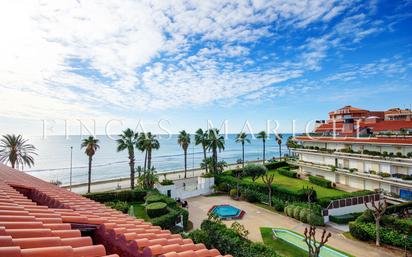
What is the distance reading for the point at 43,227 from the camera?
4.43m

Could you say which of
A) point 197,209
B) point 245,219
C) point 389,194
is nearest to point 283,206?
point 245,219

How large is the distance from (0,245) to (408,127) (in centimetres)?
4957

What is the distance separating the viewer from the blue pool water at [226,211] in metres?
32.4

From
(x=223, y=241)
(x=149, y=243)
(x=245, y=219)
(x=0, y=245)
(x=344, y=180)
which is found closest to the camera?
(x=0, y=245)

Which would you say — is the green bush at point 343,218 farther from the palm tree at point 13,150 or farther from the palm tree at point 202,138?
the palm tree at point 13,150

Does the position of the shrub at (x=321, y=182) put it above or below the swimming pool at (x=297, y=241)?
above

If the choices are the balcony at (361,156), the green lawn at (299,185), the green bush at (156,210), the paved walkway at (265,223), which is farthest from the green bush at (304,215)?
the green bush at (156,210)

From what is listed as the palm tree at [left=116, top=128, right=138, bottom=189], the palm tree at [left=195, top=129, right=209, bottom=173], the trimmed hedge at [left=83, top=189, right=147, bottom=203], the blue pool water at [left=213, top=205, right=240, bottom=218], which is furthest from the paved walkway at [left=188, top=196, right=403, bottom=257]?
the palm tree at [left=195, top=129, right=209, bottom=173]

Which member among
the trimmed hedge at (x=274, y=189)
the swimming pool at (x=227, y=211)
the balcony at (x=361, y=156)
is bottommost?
the swimming pool at (x=227, y=211)

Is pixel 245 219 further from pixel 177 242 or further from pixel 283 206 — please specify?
pixel 177 242

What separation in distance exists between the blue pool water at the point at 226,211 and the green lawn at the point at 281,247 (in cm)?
657

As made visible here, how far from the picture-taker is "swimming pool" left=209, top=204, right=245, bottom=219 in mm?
32219

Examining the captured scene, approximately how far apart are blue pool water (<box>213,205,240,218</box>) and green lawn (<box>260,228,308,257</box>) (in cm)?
657

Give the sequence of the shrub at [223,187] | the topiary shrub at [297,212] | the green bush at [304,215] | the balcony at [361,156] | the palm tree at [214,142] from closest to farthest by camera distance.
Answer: the green bush at [304,215], the topiary shrub at [297,212], the balcony at [361,156], the shrub at [223,187], the palm tree at [214,142]
